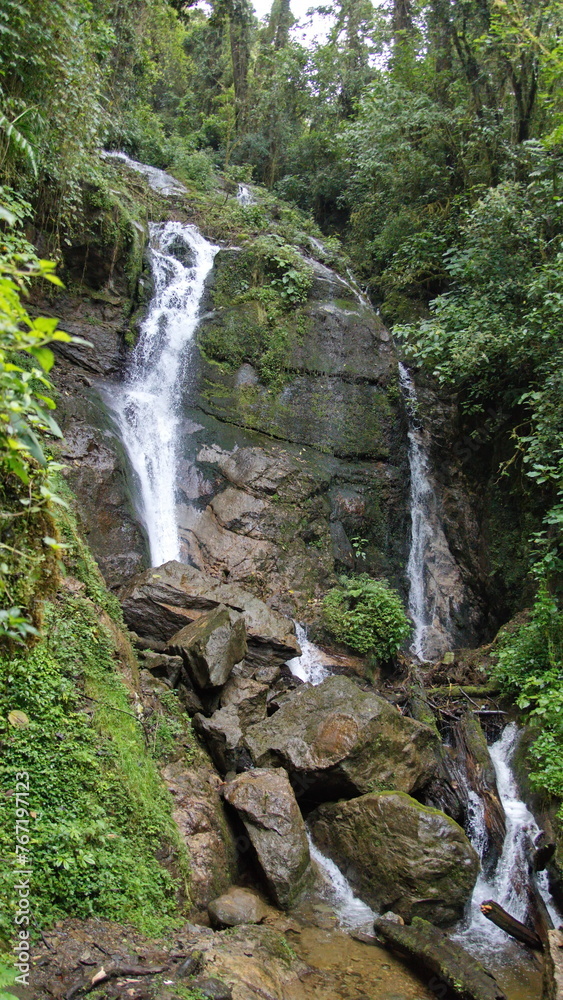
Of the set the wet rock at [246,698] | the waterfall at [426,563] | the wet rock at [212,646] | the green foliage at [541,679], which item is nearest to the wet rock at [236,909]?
the wet rock at [246,698]

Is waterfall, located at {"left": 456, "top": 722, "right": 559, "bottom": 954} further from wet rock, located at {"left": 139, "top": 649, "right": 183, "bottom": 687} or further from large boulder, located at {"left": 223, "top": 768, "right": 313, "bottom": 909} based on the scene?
wet rock, located at {"left": 139, "top": 649, "right": 183, "bottom": 687}

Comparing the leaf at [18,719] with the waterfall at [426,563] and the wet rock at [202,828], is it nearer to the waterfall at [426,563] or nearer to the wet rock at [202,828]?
the wet rock at [202,828]

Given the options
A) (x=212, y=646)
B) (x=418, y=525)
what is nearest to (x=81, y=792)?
(x=212, y=646)

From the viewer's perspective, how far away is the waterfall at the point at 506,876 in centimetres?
598

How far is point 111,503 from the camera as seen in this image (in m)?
9.38

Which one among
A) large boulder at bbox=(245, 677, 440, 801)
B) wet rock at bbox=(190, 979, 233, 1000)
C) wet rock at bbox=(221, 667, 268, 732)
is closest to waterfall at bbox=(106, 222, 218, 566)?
wet rock at bbox=(221, 667, 268, 732)

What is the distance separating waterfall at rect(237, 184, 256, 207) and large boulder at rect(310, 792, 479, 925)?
59.2 ft

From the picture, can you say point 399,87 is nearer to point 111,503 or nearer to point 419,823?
point 111,503

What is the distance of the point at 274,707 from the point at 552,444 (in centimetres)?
550

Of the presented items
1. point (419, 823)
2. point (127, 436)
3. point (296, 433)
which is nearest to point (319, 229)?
point (296, 433)

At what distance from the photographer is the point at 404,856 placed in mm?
6152

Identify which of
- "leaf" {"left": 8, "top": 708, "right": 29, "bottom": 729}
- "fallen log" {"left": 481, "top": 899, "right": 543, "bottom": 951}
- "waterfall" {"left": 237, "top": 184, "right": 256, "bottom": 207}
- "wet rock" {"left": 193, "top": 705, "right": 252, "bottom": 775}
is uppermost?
"waterfall" {"left": 237, "top": 184, "right": 256, "bottom": 207}

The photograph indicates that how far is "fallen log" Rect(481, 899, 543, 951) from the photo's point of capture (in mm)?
5840

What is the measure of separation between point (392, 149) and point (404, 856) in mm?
14543
